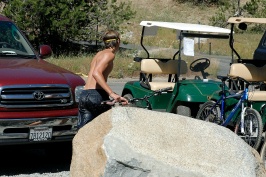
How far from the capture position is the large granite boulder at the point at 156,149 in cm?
533

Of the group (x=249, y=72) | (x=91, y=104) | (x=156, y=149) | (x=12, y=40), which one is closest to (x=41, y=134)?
(x=91, y=104)

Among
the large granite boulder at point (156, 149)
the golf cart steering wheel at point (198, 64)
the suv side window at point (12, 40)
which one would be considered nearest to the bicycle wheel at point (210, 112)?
the golf cart steering wheel at point (198, 64)

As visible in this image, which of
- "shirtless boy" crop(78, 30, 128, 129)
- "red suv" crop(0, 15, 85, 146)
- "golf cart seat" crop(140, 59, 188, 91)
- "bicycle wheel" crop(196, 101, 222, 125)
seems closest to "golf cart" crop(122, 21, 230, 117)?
"golf cart seat" crop(140, 59, 188, 91)

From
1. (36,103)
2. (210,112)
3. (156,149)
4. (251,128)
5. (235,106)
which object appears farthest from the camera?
(210,112)

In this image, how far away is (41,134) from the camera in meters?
7.66

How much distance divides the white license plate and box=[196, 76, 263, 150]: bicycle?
244 cm

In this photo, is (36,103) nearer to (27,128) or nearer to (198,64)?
(27,128)

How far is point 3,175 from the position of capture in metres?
7.86

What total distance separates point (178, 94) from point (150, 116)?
352 centimetres

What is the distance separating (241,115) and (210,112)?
0.72 m

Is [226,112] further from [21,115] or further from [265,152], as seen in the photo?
[21,115]

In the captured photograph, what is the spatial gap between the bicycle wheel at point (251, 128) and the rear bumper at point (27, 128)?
2217 millimetres

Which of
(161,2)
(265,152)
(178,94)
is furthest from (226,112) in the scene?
(161,2)

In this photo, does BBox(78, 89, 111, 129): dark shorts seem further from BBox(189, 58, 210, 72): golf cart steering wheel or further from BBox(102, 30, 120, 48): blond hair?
BBox(189, 58, 210, 72): golf cart steering wheel
